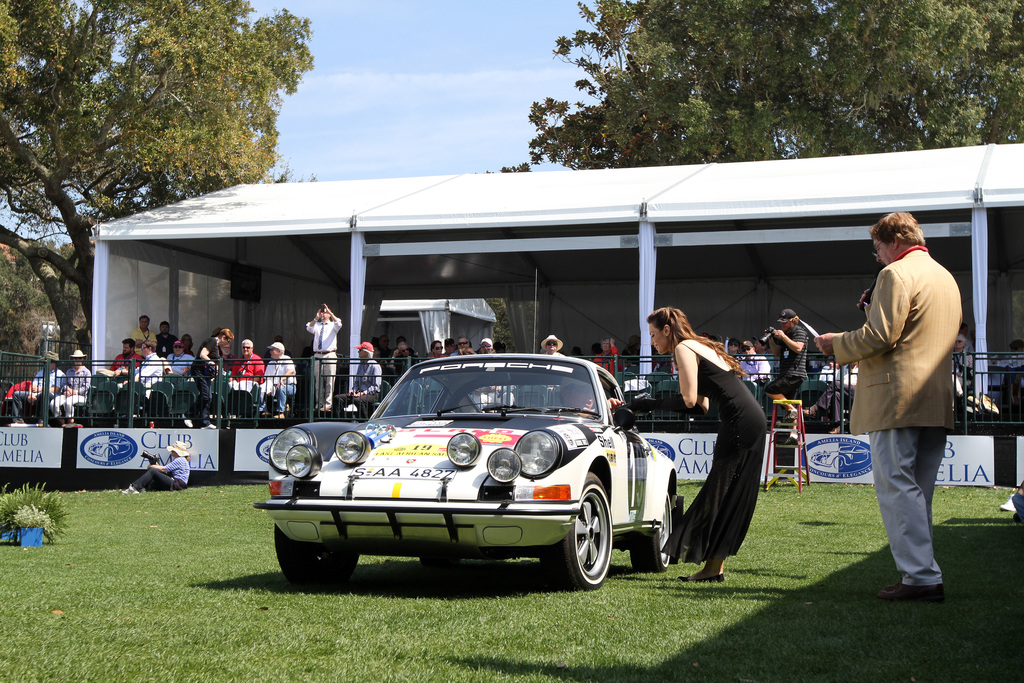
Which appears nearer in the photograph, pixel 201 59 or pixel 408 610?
pixel 408 610

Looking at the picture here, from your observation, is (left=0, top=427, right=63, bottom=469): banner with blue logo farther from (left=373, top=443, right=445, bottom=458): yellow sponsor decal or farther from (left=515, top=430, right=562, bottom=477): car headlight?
(left=515, top=430, right=562, bottom=477): car headlight

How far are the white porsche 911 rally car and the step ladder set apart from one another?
6452mm

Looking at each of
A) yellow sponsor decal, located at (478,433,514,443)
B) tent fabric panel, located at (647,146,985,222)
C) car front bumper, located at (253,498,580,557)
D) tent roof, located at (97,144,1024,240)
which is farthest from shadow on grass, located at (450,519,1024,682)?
tent roof, located at (97,144,1024,240)

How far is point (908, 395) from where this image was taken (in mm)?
5742

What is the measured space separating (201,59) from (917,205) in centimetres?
1399

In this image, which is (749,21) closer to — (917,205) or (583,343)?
(583,343)

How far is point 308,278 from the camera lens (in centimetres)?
2667

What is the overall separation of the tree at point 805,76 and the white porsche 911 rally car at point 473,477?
70.6ft

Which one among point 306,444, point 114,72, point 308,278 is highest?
point 114,72

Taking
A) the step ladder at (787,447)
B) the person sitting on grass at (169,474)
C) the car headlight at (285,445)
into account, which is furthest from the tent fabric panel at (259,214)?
the car headlight at (285,445)

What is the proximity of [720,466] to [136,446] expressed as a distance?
1237cm

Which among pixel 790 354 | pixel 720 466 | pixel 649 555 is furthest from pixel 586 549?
pixel 790 354

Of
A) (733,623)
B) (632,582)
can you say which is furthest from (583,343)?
(733,623)

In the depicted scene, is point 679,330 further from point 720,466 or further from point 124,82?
point 124,82
